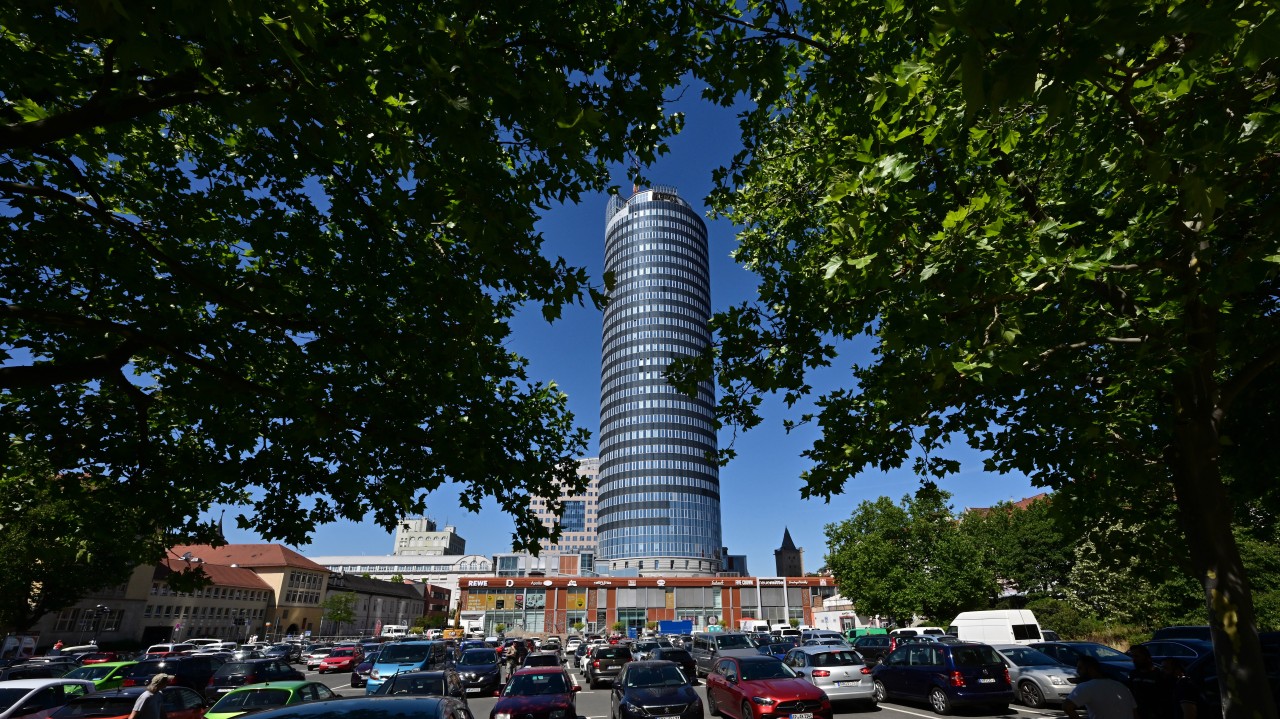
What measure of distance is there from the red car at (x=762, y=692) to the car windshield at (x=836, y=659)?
8.18 feet

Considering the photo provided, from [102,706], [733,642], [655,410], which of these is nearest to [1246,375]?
[102,706]

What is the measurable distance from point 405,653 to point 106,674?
956 cm

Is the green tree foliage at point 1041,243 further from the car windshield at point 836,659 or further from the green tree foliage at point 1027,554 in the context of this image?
the green tree foliage at point 1027,554

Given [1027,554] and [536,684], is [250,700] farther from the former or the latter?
[1027,554]

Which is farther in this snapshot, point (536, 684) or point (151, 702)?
point (536, 684)

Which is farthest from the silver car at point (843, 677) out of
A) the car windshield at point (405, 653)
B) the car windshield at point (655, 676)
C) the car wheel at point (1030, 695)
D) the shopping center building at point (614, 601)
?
the shopping center building at point (614, 601)

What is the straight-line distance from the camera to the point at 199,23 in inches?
138

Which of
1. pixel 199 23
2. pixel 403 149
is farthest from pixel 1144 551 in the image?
pixel 199 23

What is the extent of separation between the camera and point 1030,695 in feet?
52.0

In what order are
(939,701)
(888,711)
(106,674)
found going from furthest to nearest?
(106,674)
(888,711)
(939,701)

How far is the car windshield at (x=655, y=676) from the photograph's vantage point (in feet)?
44.8

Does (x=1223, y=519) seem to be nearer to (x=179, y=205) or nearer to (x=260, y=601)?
(x=179, y=205)

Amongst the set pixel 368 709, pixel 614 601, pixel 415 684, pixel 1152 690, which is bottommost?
pixel 415 684

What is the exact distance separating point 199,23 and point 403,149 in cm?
123
